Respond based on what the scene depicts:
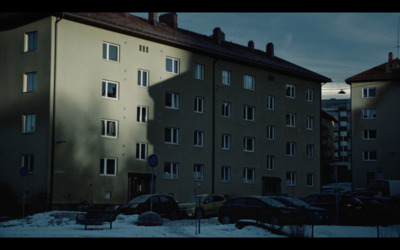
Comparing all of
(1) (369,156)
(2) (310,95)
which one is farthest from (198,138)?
(1) (369,156)

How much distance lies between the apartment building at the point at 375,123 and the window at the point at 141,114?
1328 inches

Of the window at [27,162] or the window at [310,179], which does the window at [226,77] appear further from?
the window at [27,162]

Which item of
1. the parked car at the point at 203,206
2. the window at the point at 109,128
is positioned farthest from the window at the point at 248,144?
the parked car at the point at 203,206

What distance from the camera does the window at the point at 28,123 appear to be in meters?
36.8

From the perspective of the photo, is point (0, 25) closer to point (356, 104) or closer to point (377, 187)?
point (377, 187)

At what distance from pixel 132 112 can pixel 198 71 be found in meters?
7.24

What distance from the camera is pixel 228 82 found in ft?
153

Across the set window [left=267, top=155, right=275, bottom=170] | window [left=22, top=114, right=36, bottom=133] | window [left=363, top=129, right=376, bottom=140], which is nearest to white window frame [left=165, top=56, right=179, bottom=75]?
window [left=22, top=114, right=36, bottom=133]

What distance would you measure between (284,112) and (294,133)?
2197mm

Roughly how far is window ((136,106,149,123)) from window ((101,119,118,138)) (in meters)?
1.95

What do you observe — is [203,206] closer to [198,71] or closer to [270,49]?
[198,71]

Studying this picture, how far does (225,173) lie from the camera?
150 feet

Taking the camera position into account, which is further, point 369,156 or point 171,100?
point 369,156
